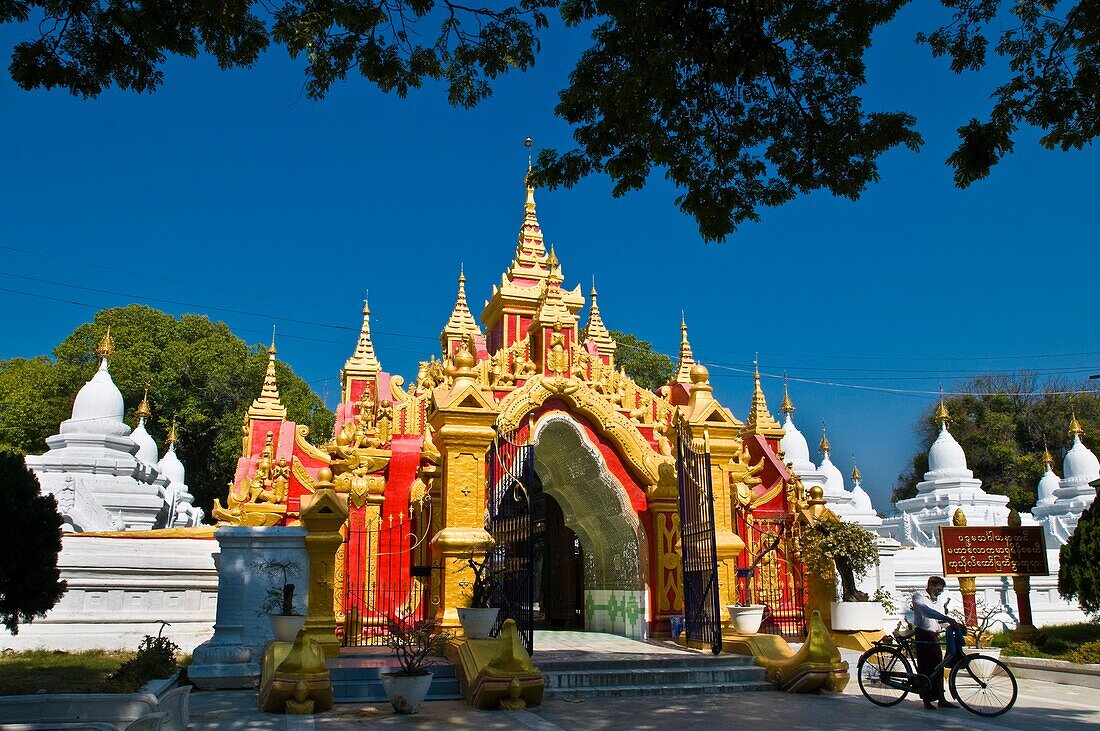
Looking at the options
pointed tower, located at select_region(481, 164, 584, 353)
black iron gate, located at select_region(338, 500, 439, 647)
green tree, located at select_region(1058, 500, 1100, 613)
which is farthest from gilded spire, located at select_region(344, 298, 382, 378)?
green tree, located at select_region(1058, 500, 1100, 613)

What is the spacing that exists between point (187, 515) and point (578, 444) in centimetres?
1666

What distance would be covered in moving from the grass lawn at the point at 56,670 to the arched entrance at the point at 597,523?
20.9 feet

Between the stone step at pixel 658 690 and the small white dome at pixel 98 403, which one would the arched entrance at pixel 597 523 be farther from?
the small white dome at pixel 98 403

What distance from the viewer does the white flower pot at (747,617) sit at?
36.8ft

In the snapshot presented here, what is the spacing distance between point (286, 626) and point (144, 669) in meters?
1.48

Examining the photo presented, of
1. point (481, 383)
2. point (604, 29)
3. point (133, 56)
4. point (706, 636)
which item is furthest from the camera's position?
point (481, 383)

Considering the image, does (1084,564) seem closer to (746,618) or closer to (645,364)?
(746,618)

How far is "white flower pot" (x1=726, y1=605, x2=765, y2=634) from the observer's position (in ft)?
36.8

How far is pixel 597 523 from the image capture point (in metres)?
14.6

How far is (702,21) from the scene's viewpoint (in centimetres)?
733

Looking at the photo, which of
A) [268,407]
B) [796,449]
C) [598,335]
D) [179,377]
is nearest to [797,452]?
[796,449]

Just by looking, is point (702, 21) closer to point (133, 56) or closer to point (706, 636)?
point (133, 56)

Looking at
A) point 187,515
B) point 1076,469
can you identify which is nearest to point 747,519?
point 187,515

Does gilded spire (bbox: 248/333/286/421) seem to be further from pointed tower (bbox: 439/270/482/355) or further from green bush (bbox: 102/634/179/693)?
green bush (bbox: 102/634/179/693)
